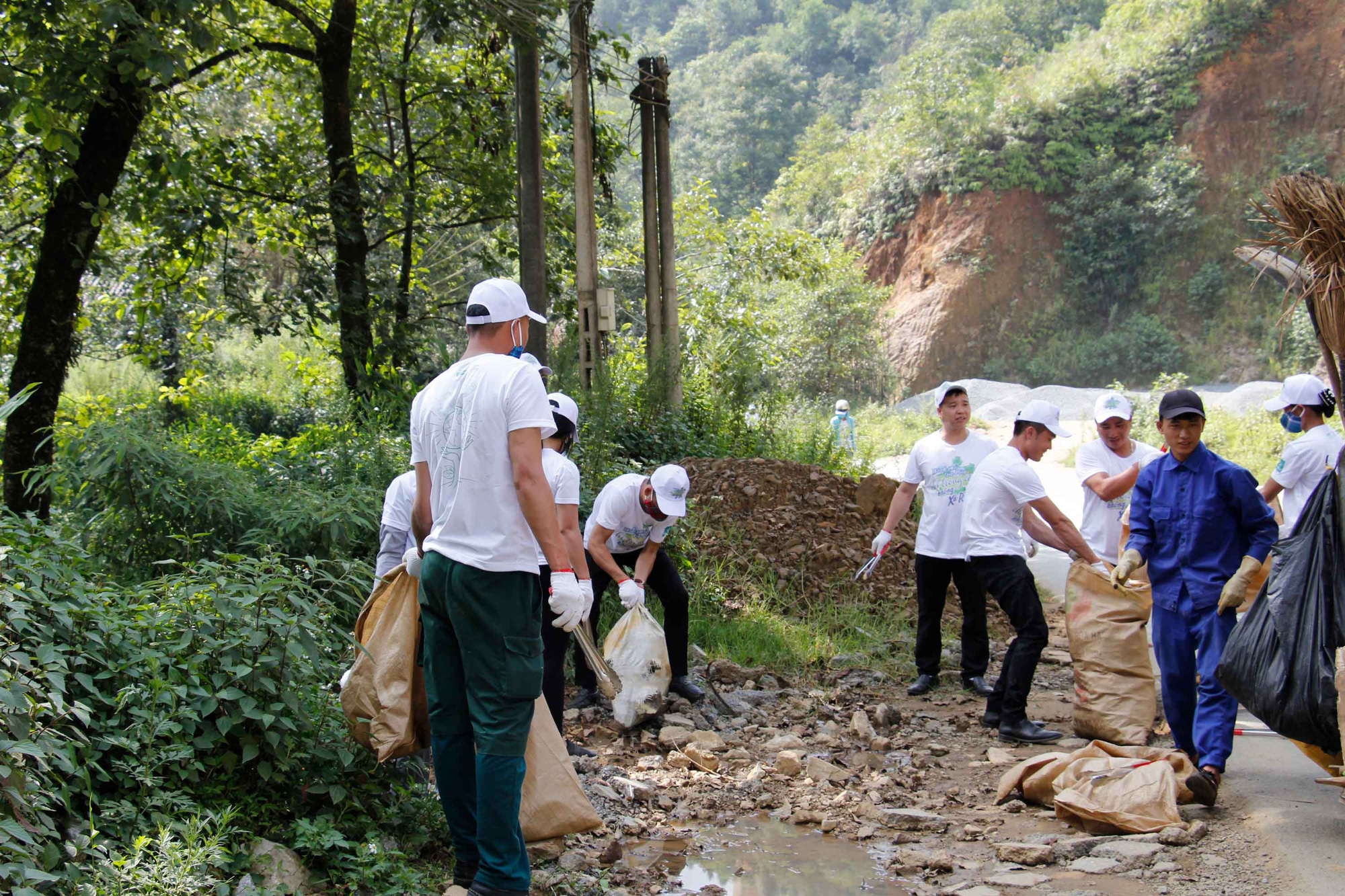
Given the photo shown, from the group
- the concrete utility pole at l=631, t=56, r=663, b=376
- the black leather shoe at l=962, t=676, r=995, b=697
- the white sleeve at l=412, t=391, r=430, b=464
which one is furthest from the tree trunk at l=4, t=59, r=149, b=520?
the black leather shoe at l=962, t=676, r=995, b=697

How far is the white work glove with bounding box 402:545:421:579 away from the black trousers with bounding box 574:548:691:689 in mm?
2140

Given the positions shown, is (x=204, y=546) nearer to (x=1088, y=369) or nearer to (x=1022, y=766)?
(x=1022, y=766)

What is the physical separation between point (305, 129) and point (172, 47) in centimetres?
526

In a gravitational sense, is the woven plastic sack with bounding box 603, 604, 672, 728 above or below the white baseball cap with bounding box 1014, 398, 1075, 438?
below

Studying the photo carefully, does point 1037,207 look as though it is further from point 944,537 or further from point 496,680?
point 496,680

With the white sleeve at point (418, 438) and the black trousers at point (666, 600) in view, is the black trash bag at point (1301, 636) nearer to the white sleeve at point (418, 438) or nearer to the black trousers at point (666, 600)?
the black trousers at point (666, 600)

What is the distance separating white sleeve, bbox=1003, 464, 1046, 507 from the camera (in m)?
5.54

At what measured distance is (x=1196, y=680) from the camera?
15.9 feet

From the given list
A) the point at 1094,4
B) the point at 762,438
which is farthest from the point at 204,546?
the point at 1094,4

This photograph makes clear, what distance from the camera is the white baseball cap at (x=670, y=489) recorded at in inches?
211

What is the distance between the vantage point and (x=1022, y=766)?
469 centimetres

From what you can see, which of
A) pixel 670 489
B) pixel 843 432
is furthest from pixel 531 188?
pixel 843 432

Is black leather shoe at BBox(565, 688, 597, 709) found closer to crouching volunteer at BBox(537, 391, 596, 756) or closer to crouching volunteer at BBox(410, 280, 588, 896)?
crouching volunteer at BBox(537, 391, 596, 756)

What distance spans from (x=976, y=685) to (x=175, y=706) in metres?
4.67
